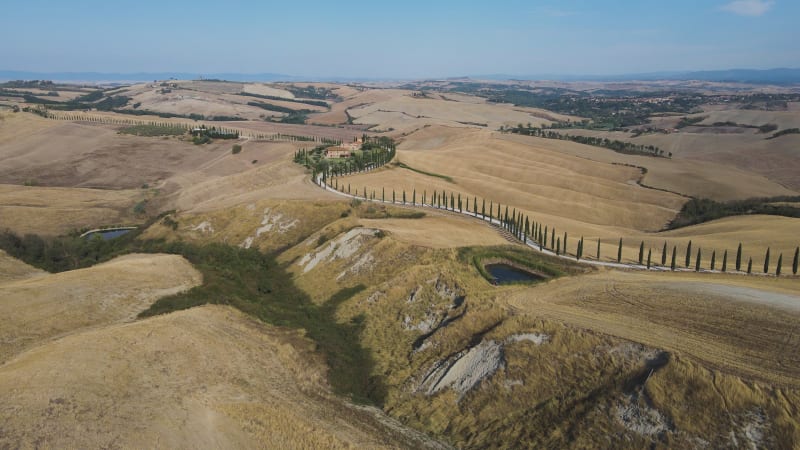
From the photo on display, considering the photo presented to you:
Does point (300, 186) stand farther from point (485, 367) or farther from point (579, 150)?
point (579, 150)

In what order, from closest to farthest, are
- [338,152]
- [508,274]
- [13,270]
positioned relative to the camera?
1. [508,274]
2. [13,270]
3. [338,152]

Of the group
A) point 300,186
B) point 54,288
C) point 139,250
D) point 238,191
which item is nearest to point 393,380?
point 54,288

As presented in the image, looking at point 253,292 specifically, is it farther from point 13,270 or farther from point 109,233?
point 109,233

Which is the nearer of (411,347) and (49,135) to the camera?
(411,347)

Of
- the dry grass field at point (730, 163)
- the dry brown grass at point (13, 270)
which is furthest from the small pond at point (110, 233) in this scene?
the dry grass field at point (730, 163)

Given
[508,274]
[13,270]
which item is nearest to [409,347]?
[508,274]

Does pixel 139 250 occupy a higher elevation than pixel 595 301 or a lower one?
lower

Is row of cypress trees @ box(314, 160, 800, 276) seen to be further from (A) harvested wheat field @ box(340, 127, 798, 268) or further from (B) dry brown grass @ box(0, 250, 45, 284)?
(B) dry brown grass @ box(0, 250, 45, 284)
